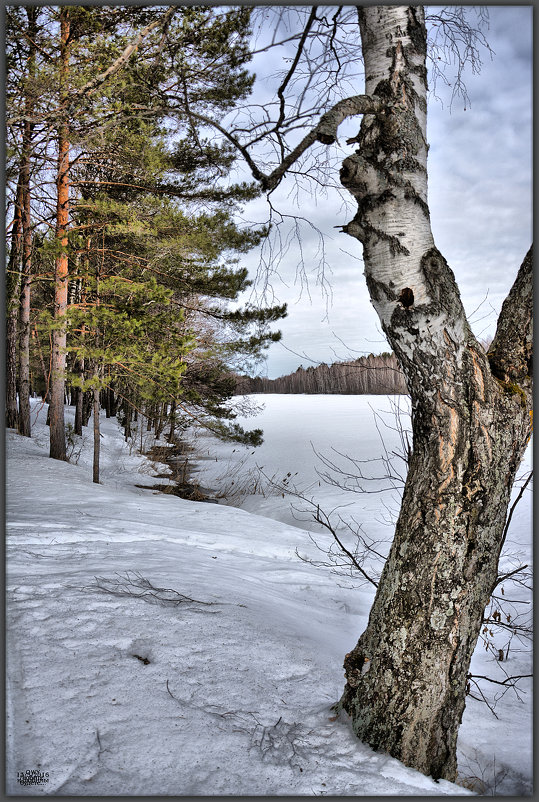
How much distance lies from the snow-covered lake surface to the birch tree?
7.7 inches

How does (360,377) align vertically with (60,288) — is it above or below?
below

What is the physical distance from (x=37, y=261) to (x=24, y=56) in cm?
431

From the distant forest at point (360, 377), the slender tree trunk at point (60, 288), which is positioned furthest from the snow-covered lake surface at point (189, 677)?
the slender tree trunk at point (60, 288)

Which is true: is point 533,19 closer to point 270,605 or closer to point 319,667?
point 319,667

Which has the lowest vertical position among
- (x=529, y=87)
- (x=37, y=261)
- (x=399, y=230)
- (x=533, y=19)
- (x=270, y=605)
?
(x=270, y=605)

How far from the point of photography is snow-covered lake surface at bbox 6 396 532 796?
1368 millimetres

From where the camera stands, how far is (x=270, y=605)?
278 centimetres

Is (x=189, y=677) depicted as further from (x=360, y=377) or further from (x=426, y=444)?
(x=360, y=377)

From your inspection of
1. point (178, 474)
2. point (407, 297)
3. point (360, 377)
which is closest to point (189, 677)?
point (407, 297)

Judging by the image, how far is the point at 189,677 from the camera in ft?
5.73

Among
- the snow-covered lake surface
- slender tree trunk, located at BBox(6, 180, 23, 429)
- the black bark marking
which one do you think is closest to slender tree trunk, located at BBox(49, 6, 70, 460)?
slender tree trunk, located at BBox(6, 180, 23, 429)

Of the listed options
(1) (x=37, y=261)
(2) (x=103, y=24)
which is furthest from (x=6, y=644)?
(1) (x=37, y=261)

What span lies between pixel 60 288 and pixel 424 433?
7.53m

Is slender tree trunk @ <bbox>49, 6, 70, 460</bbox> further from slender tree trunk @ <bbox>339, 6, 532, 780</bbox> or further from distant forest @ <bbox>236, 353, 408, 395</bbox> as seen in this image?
slender tree trunk @ <bbox>339, 6, 532, 780</bbox>
